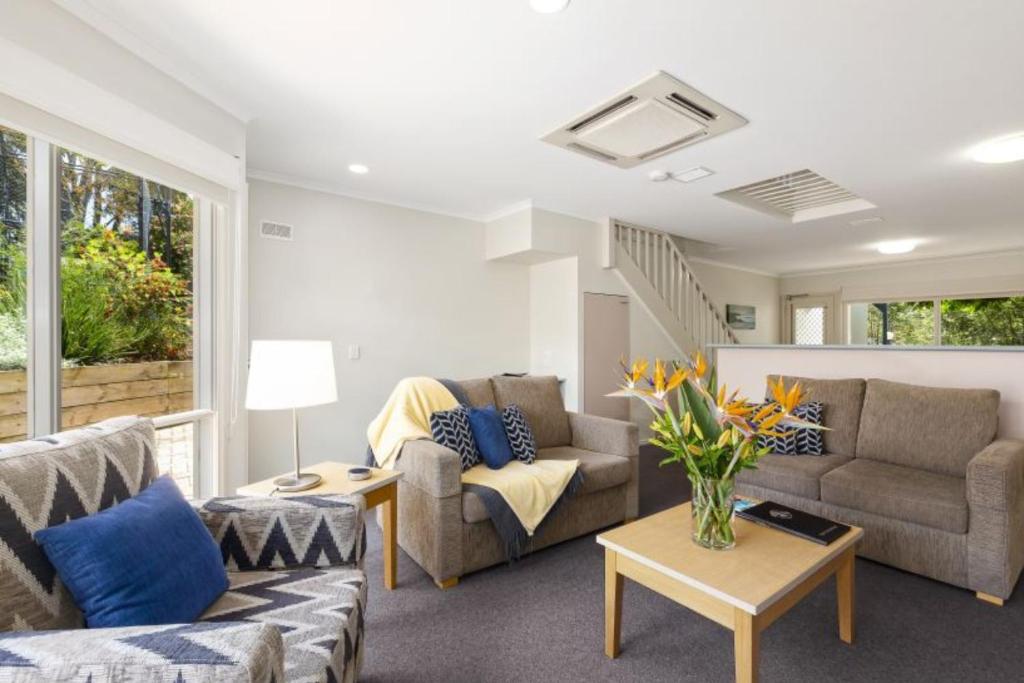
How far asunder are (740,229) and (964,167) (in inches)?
75.3

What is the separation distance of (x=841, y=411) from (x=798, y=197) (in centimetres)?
206

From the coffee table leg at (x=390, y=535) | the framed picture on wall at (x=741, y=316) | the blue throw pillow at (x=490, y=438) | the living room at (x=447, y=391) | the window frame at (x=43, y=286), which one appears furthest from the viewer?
the framed picture on wall at (x=741, y=316)

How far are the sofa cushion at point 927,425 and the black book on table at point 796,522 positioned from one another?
1190 millimetres

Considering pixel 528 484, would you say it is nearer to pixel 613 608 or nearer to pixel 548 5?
pixel 613 608

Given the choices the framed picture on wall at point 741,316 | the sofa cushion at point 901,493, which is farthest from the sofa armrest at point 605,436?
the framed picture on wall at point 741,316

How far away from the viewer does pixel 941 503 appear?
2152 millimetres

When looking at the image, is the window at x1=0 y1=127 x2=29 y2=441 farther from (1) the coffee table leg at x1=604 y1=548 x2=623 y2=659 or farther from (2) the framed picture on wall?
(2) the framed picture on wall

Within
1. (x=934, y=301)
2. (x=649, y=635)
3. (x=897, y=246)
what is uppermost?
(x=897, y=246)

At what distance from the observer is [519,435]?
2791 millimetres

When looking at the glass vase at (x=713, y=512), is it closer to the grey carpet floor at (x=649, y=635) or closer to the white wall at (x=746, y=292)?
the grey carpet floor at (x=649, y=635)

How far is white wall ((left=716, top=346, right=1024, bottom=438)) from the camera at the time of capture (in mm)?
2678

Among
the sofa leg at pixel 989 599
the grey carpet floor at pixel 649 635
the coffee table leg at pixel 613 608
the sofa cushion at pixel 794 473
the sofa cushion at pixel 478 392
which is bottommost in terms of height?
the grey carpet floor at pixel 649 635

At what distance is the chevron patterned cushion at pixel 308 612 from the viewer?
3.53 feet

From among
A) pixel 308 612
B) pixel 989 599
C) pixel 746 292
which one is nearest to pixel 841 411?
pixel 989 599
